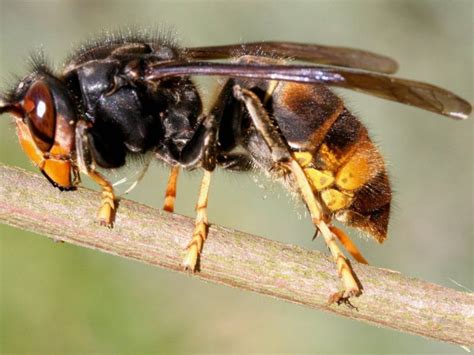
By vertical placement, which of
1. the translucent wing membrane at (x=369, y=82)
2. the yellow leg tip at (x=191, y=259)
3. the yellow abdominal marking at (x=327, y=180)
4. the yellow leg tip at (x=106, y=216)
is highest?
the translucent wing membrane at (x=369, y=82)

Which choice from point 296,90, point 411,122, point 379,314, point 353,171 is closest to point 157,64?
point 296,90

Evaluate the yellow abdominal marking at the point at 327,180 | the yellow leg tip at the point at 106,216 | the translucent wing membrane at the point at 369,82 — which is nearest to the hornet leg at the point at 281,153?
the yellow abdominal marking at the point at 327,180

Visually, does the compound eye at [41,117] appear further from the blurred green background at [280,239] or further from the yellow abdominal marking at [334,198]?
the blurred green background at [280,239]

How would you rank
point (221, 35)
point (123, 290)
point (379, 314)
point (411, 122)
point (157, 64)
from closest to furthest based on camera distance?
point (379, 314), point (157, 64), point (123, 290), point (411, 122), point (221, 35)

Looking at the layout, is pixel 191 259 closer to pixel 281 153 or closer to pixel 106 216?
pixel 106 216

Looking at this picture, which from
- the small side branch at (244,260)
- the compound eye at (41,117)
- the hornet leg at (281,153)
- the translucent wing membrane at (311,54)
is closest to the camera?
the small side branch at (244,260)

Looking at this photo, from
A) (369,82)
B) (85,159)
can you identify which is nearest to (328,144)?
(369,82)

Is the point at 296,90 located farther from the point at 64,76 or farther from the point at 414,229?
the point at 414,229
